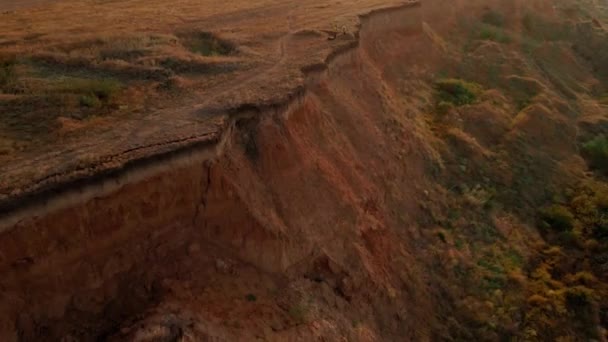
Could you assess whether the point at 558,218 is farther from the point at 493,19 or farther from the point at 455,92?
the point at 493,19

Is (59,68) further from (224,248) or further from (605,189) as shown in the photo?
(605,189)

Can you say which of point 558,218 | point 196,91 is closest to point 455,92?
point 558,218

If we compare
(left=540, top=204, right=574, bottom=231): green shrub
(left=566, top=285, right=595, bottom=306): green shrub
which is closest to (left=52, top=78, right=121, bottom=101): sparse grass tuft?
(left=566, top=285, right=595, bottom=306): green shrub

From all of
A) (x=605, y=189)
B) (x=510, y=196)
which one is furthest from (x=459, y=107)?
(x=605, y=189)

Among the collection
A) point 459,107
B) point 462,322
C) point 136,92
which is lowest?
point 462,322

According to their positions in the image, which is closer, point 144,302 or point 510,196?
point 144,302

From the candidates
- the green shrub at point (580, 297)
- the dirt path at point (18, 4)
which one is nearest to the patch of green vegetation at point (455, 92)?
the green shrub at point (580, 297)

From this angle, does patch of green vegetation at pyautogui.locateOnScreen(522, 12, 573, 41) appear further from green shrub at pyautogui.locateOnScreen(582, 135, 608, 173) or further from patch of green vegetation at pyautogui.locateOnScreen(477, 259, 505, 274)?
patch of green vegetation at pyautogui.locateOnScreen(477, 259, 505, 274)

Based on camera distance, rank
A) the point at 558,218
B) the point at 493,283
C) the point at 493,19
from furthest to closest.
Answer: the point at 493,19
the point at 558,218
the point at 493,283
